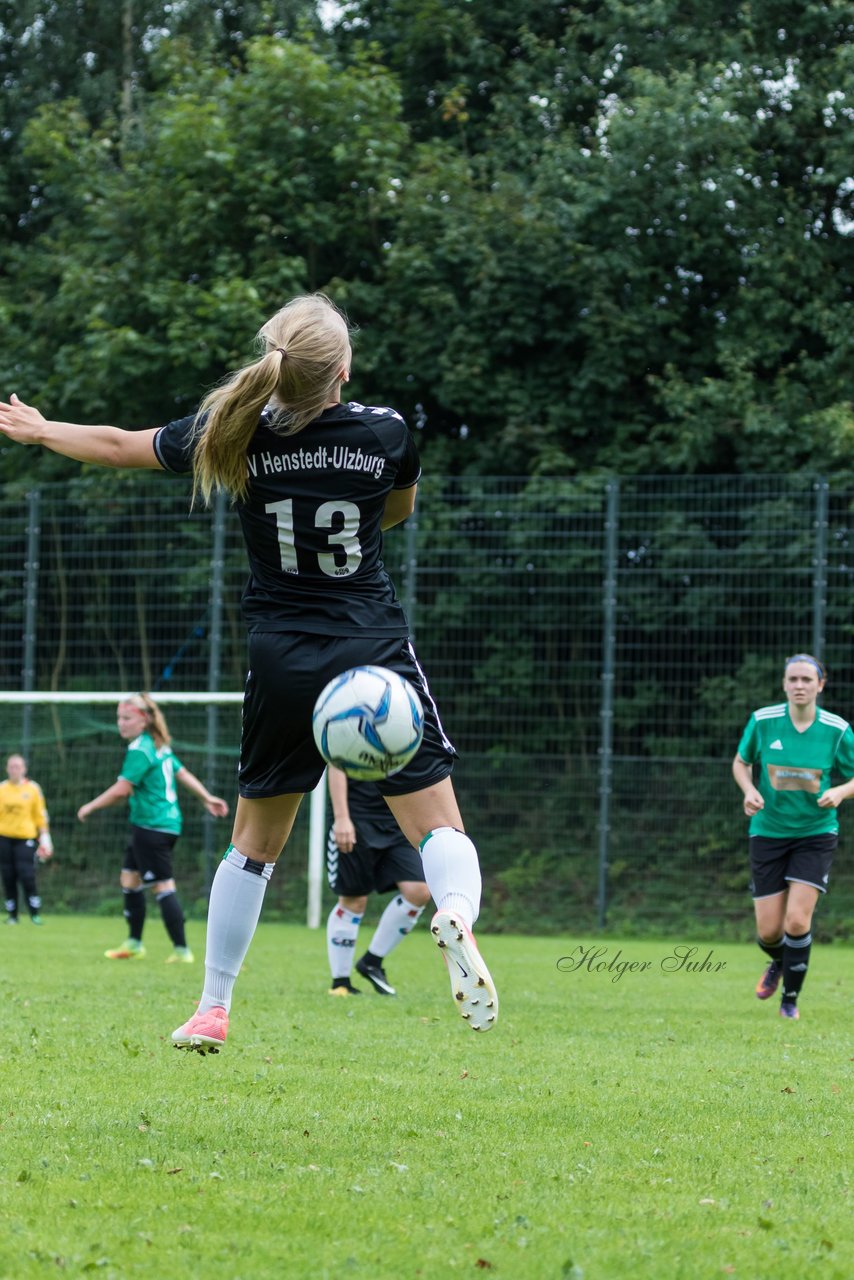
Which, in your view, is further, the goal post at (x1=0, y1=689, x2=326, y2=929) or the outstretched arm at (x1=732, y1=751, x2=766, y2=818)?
the goal post at (x1=0, y1=689, x2=326, y2=929)

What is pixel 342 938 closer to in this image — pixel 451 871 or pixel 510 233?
pixel 451 871

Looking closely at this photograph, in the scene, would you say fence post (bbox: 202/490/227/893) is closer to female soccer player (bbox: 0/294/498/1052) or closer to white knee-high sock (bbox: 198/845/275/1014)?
white knee-high sock (bbox: 198/845/275/1014)

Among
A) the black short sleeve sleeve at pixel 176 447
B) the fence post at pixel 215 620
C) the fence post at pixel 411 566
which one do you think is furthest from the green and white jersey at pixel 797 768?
the fence post at pixel 215 620

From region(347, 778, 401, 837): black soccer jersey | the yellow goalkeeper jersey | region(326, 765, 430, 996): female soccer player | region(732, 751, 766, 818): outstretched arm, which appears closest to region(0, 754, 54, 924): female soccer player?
the yellow goalkeeper jersey

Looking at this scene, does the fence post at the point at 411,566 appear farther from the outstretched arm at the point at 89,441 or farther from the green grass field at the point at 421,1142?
the outstretched arm at the point at 89,441

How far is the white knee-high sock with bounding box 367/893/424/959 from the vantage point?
10656 millimetres

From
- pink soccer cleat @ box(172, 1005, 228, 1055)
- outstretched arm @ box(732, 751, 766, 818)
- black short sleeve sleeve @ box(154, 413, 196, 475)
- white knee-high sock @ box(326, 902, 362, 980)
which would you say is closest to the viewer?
black short sleeve sleeve @ box(154, 413, 196, 475)

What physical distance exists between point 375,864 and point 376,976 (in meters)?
0.81

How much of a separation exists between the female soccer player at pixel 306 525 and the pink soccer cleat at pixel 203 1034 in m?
0.83

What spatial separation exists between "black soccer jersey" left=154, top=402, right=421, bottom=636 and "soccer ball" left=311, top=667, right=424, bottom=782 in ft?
0.97

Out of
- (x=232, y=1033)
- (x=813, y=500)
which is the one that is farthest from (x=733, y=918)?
(x=232, y=1033)

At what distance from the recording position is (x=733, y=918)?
58.3 ft

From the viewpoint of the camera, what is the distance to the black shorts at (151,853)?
12859 mm

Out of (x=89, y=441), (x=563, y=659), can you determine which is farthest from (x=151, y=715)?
(x=89, y=441)
